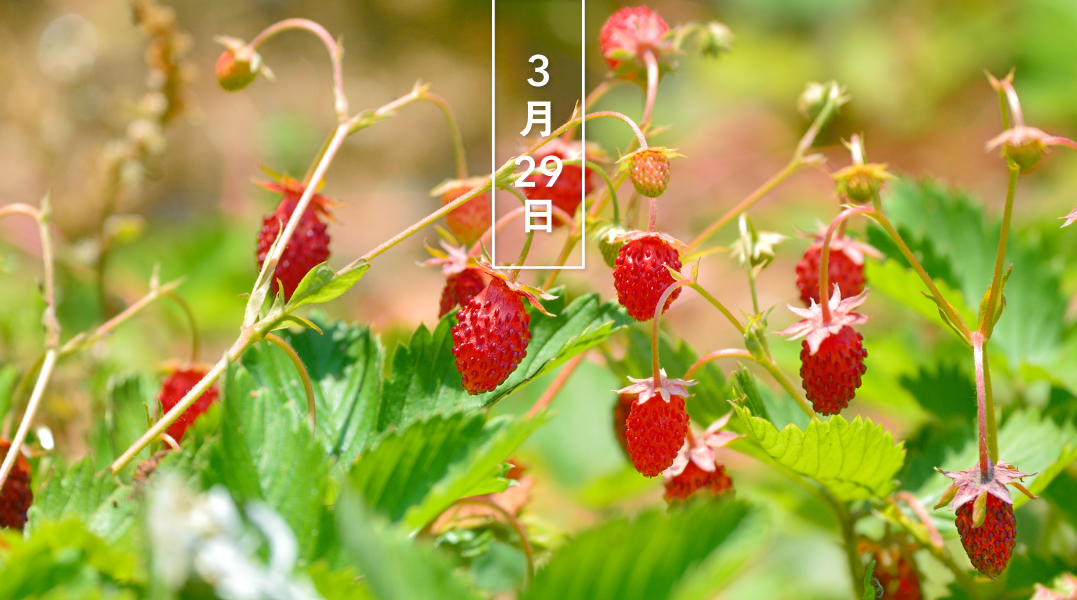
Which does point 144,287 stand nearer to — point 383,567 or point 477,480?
point 477,480

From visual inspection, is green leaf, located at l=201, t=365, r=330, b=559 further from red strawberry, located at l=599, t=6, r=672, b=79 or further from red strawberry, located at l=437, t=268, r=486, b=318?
red strawberry, located at l=599, t=6, r=672, b=79

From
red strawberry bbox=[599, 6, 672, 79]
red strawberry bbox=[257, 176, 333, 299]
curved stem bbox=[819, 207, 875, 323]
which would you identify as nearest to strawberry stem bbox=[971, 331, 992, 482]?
curved stem bbox=[819, 207, 875, 323]

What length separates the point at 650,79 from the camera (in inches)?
36.6

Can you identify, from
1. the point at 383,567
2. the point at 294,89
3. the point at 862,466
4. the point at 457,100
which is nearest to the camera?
the point at 383,567

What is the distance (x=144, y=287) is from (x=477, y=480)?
177 centimetres

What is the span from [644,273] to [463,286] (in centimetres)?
21

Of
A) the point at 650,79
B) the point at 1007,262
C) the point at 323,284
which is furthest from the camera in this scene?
the point at 1007,262

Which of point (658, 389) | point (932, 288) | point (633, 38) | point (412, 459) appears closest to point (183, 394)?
point (412, 459)

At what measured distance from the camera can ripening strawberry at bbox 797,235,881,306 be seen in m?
0.92

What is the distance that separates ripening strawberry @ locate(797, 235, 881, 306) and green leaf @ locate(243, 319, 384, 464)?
1.51 feet

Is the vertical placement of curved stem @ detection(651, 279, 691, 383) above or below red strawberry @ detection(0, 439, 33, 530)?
above

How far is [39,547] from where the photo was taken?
53 cm

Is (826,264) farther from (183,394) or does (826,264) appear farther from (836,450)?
(183,394)

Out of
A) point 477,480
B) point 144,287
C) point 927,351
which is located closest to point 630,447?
point 477,480
